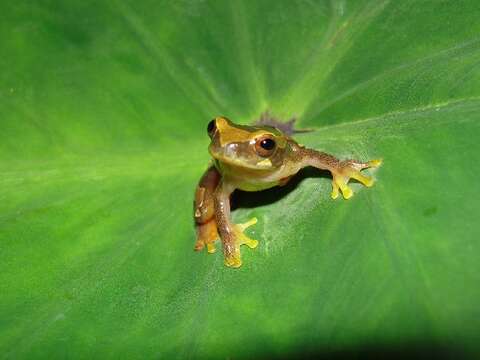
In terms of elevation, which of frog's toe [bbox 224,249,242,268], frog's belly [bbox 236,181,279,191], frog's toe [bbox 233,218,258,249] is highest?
frog's belly [bbox 236,181,279,191]

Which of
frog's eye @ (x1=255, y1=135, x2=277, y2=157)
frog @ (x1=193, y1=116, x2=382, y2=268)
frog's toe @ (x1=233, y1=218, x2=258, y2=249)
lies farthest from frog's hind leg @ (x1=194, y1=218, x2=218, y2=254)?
frog's eye @ (x1=255, y1=135, x2=277, y2=157)

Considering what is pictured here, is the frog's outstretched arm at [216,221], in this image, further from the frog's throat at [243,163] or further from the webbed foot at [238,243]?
the frog's throat at [243,163]

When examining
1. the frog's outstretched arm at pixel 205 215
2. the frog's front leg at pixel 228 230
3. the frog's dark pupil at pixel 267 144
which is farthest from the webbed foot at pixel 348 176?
the frog's outstretched arm at pixel 205 215

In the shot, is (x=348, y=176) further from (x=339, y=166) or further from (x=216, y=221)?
(x=216, y=221)

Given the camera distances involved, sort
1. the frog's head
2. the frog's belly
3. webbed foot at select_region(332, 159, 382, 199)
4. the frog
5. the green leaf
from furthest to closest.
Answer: the frog's belly
the frog's head
the frog
webbed foot at select_region(332, 159, 382, 199)
the green leaf

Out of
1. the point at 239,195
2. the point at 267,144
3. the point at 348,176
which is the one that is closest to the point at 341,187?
the point at 348,176

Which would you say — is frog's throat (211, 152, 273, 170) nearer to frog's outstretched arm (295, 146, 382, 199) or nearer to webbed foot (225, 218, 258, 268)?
frog's outstretched arm (295, 146, 382, 199)

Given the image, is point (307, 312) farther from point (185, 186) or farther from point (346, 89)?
point (346, 89)
